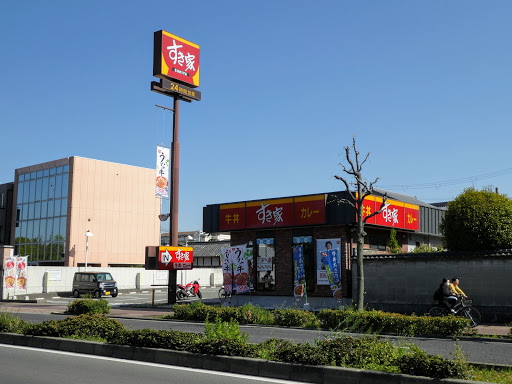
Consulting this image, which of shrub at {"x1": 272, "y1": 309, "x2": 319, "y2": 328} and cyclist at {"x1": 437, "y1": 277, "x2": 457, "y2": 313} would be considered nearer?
shrub at {"x1": 272, "y1": 309, "x2": 319, "y2": 328}

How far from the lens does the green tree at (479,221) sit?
22.8 m

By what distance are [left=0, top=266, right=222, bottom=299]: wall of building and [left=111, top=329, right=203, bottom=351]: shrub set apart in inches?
984

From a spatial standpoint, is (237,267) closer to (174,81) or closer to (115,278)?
(174,81)

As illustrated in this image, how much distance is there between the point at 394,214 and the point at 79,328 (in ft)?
62.4

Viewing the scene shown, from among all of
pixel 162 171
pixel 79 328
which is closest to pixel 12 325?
pixel 79 328

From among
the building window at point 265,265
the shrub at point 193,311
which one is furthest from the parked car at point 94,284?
the shrub at point 193,311

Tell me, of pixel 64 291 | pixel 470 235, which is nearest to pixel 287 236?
pixel 470 235

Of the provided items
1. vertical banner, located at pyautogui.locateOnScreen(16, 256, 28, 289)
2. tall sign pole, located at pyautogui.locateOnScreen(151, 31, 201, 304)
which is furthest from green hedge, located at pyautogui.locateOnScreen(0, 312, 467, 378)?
vertical banner, located at pyautogui.locateOnScreen(16, 256, 28, 289)

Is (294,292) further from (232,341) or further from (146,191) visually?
(146,191)

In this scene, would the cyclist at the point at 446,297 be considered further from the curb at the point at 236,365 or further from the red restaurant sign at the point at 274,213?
the curb at the point at 236,365

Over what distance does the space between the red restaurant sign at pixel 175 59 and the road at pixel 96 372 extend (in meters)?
21.6

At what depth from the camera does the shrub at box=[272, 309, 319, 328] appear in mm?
19422

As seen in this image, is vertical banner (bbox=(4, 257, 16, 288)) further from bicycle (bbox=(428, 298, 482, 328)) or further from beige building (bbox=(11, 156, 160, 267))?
bicycle (bbox=(428, 298, 482, 328))

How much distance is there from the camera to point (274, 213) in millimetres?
29500
